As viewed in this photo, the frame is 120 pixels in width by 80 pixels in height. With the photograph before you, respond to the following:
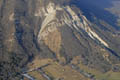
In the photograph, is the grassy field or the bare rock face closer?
the grassy field

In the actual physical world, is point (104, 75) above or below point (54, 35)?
below

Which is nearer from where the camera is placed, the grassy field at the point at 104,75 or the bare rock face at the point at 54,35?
the grassy field at the point at 104,75

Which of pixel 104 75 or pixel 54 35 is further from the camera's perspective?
pixel 54 35

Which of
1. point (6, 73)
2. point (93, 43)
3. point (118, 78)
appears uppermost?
point (93, 43)

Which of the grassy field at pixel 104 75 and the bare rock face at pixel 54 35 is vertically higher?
the bare rock face at pixel 54 35

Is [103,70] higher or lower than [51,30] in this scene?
lower

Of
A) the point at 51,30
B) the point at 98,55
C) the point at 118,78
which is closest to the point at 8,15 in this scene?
the point at 51,30

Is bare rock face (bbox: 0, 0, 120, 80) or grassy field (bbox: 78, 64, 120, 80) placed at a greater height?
bare rock face (bbox: 0, 0, 120, 80)

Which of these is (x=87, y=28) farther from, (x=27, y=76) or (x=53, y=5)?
(x=27, y=76)
